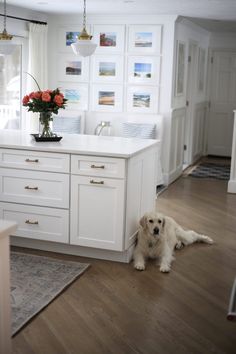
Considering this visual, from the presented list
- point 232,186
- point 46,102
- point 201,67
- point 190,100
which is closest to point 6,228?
point 46,102

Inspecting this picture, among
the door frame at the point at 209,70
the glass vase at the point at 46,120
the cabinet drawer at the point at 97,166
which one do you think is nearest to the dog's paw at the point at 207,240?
the cabinet drawer at the point at 97,166

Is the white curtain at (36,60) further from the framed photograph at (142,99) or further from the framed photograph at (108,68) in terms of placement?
the framed photograph at (142,99)

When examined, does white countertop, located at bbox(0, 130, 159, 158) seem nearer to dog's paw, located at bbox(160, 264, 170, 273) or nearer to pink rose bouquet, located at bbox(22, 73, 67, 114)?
pink rose bouquet, located at bbox(22, 73, 67, 114)

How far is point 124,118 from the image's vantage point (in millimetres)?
7012

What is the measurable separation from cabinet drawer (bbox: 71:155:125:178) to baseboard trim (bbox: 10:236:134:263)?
634 mm

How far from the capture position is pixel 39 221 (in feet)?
13.5

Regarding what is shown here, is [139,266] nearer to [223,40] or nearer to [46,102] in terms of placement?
[46,102]

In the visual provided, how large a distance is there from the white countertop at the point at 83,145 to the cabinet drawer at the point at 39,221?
0.50m

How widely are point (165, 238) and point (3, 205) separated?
4.49 ft

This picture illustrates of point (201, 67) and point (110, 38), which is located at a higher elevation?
point (110, 38)

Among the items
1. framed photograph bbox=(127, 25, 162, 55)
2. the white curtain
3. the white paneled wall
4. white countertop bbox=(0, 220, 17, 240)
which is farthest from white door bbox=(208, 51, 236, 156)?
white countertop bbox=(0, 220, 17, 240)

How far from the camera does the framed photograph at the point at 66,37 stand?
7.12 m

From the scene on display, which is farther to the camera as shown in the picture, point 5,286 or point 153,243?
point 153,243

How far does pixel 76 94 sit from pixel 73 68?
14.5 inches
